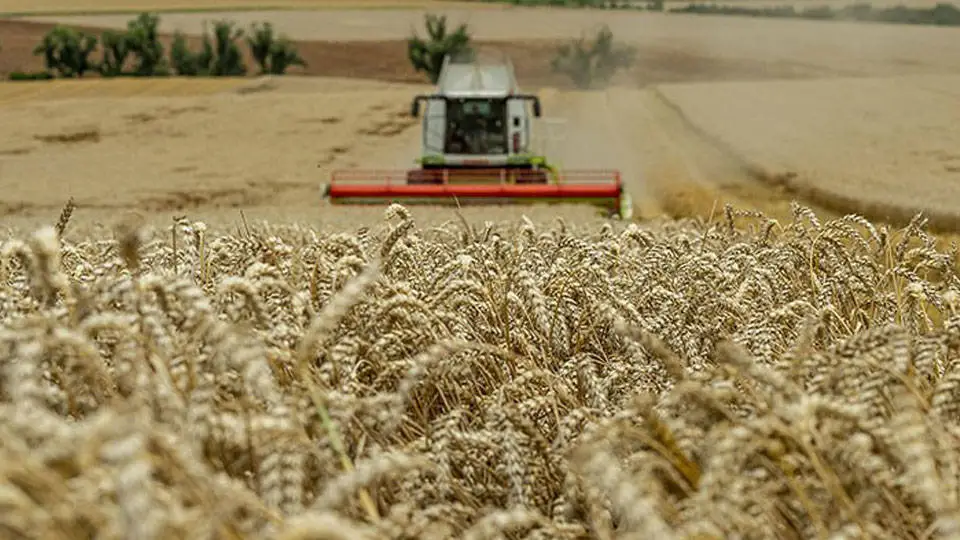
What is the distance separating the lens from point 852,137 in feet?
106

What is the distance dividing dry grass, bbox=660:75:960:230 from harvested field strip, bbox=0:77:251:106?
26.4 metres

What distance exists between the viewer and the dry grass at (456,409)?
1.53 metres

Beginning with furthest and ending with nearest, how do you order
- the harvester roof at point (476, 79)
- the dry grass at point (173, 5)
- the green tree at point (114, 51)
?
1. the dry grass at point (173, 5)
2. the green tree at point (114, 51)
3. the harvester roof at point (476, 79)

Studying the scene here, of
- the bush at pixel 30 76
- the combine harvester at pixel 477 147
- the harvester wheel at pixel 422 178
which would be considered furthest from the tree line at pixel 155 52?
the harvester wheel at pixel 422 178

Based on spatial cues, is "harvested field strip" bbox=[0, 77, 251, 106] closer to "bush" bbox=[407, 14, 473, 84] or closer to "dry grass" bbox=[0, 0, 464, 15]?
"bush" bbox=[407, 14, 473, 84]

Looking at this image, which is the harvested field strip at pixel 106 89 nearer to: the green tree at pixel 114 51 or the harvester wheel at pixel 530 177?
the green tree at pixel 114 51

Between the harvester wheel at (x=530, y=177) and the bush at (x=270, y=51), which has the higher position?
the harvester wheel at (x=530, y=177)

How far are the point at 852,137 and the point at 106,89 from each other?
40.8 meters

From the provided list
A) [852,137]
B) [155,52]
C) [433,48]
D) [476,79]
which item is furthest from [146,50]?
[476,79]

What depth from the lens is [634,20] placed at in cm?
10225

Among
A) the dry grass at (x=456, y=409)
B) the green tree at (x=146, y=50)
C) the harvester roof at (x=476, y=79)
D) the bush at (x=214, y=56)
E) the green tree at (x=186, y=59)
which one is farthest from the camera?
the bush at (x=214, y=56)

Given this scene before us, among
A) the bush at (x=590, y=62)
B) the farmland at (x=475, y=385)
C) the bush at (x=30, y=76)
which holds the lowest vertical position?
the bush at (x=30, y=76)

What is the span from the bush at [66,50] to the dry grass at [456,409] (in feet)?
244

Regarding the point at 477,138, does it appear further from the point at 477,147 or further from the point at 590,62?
the point at 590,62
